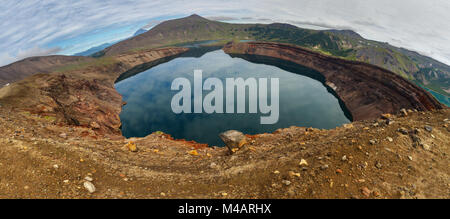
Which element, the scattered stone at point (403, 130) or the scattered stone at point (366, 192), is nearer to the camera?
the scattered stone at point (366, 192)

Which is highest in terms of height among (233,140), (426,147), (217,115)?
→ (426,147)

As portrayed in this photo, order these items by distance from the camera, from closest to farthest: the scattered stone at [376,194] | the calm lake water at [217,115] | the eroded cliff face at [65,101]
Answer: the scattered stone at [376,194] → the eroded cliff face at [65,101] → the calm lake water at [217,115]

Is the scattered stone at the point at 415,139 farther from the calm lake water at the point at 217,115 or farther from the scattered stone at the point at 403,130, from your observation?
the calm lake water at the point at 217,115

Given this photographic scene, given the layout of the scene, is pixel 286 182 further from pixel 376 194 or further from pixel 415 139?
pixel 415 139

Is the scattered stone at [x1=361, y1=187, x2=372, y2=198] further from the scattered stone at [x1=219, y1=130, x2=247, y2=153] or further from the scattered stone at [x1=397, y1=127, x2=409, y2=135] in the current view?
the scattered stone at [x1=219, y1=130, x2=247, y2=153]

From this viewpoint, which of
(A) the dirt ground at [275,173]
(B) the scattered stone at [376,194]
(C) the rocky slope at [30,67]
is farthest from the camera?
(C) the rocky slope at [30,67]

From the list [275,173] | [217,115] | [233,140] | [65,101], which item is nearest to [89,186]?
[275,173]

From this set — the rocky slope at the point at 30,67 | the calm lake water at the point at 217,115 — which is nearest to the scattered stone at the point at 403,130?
the calm lake water at the point at 217,115

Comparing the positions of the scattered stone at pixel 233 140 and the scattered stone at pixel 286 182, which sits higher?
Answer: the scattered stone at pixel 286 182
